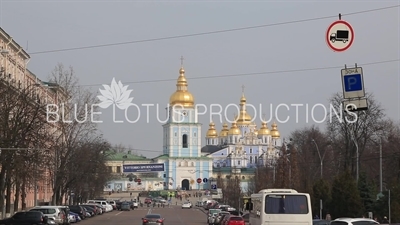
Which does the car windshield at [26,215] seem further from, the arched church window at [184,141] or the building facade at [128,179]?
the arched church window at [184,141]

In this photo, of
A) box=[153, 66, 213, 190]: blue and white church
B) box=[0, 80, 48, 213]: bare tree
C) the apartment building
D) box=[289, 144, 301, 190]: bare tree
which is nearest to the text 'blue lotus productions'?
box=[0, 80, 48, 213]: bare tree

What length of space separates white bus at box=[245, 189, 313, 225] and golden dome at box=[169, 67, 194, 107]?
137107 millimetres

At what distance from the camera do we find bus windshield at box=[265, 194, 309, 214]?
28.6 m

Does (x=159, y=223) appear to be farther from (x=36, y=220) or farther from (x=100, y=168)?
(x=100, y=168)

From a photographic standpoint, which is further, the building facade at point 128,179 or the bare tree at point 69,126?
the building facade at point 128,179

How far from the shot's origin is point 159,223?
4766 cm

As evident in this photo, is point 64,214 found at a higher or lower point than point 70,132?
lower

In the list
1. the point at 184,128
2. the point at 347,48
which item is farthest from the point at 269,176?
the point at 184,128

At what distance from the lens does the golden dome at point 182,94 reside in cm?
16638

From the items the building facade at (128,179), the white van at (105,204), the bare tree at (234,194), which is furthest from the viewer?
the building facade at (128,179)

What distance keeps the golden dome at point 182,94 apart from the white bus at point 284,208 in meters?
137

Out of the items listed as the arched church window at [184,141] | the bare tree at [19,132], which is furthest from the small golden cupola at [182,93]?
the bare tree at [19,132]

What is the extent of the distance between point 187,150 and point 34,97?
127345 mm

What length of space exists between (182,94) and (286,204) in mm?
138267
